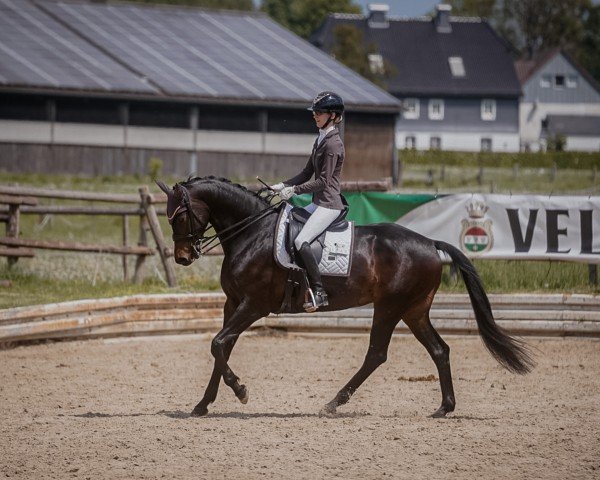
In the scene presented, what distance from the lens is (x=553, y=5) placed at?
100 m

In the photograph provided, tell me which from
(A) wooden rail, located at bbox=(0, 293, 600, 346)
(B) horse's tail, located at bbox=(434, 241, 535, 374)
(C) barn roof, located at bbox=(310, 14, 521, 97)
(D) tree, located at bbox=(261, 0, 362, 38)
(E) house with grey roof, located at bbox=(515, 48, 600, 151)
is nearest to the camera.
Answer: (B) horse's tail, located at bbox=(434, 241, 535, 374)

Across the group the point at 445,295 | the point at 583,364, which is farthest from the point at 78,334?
the point at 583,364

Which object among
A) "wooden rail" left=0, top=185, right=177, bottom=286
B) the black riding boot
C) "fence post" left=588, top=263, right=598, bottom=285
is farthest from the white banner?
the black riding boot

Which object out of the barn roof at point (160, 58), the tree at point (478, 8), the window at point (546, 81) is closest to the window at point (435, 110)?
the window at point (546, 81)

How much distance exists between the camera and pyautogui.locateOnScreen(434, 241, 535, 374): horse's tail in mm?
10430

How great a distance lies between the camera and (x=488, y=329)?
10508mm

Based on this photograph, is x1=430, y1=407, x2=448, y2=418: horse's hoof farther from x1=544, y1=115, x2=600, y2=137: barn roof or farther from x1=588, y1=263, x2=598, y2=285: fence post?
x1=544, y1=115, x2=600, y2=137: barn roof

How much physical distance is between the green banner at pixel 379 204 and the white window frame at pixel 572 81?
8194cm

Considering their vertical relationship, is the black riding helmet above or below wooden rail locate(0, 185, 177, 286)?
above

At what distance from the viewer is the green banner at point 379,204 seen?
1638cm

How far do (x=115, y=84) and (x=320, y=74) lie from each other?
7.63 metres

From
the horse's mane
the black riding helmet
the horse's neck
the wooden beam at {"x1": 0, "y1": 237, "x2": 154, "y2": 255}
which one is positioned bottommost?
the wooden beam at {"x1": 0, "y1": 237, "x2": 154, "y2": 255}

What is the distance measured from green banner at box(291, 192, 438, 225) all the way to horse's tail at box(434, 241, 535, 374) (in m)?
5.79

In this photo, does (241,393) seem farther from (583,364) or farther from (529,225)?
(529,225)
